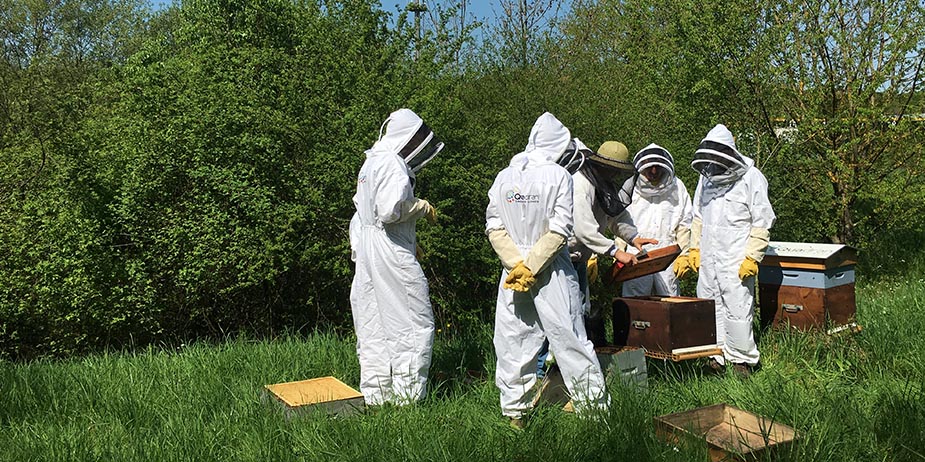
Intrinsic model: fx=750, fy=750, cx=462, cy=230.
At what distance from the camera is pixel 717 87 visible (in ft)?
32.4

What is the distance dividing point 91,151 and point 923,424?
7964mm

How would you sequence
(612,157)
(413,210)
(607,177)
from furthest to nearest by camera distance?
(612,157) < (607,177) < (413,210)

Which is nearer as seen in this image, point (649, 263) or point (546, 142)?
point (546, 142)

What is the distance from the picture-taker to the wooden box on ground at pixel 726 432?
3428 mm

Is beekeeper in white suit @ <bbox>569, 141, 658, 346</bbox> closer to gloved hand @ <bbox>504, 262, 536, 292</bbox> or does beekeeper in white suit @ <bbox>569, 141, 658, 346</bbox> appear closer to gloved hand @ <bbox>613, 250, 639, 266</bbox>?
gloved hand @ <bbox>613, 250, 639, 266</bbox>

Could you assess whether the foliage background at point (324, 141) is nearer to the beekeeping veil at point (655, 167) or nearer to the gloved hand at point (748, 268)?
the beekeeping veil at point (655, 167)

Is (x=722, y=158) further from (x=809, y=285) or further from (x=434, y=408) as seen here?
(x=434, y=408)

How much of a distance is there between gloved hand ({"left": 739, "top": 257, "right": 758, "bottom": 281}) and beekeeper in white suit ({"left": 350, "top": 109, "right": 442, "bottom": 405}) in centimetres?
244

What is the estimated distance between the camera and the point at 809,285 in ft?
19.5

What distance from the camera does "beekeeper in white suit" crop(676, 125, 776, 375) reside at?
5.74 meters

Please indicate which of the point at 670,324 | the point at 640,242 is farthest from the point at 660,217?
→ the point at 670,324

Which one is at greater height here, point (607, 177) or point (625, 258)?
point (607, 177)

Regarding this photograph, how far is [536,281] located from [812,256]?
2667 mm

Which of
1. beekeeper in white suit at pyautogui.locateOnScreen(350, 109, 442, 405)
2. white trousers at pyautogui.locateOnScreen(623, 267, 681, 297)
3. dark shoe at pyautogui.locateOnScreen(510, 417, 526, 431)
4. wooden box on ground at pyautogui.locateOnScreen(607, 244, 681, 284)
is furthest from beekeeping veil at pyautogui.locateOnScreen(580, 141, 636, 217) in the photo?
dark shoe at pyautogui.locateOnScreen(510, 417, 526, 431)
